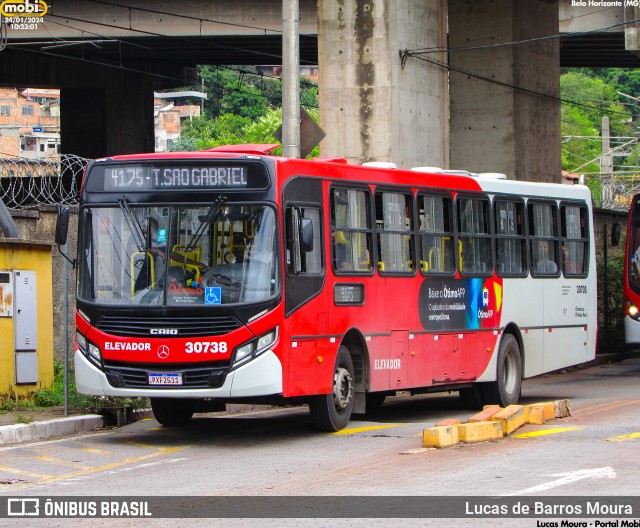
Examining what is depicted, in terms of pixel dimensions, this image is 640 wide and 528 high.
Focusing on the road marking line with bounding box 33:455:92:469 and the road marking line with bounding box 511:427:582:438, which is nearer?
the road marking line with bounding box 33:455:92:469

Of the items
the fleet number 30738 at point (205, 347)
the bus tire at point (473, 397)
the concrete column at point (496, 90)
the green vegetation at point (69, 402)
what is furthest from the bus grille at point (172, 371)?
the concrete column at point (496, 90)

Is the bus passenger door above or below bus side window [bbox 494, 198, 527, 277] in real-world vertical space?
below

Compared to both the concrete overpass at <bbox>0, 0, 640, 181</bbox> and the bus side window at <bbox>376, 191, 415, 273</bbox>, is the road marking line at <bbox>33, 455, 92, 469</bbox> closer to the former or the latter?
the bus side window at <bbox>376, 191, 415, 273</bbox>

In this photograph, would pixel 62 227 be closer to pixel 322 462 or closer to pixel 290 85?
pixel 322 462

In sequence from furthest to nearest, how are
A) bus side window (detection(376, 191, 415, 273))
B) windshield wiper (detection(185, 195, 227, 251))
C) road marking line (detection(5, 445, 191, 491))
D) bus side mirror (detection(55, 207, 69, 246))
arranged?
Result: 1. bus side window (detection(376, 191, 415, 273))
2. bus side mirror (detection(55, 207, 69, 246))
3. windshield wiper (detection(185, 195, 227, 251))
4. road marking line (detection(5, 445, 191, 491))

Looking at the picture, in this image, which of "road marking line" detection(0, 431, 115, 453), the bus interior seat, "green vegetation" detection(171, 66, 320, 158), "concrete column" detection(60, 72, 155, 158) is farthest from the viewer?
"green vegetation" detection(171, 66, 320, 158)

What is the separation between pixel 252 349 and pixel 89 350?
1.89 m

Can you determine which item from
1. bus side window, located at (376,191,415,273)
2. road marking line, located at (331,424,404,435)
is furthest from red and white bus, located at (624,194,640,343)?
road marking line, located at (331,424,404,435)

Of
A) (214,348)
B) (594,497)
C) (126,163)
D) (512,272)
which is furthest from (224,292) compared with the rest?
(512,272)

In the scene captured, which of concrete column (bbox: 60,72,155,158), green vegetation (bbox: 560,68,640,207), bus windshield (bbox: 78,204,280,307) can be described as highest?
green vegetation (bbox: 560,68,640,207)

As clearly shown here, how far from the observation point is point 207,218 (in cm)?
1425

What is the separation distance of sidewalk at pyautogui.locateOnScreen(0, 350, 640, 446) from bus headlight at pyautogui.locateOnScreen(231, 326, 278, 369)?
2.52 meters

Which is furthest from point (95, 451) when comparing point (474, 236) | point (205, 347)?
point (474, 236)

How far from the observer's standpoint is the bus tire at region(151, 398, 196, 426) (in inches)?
627
